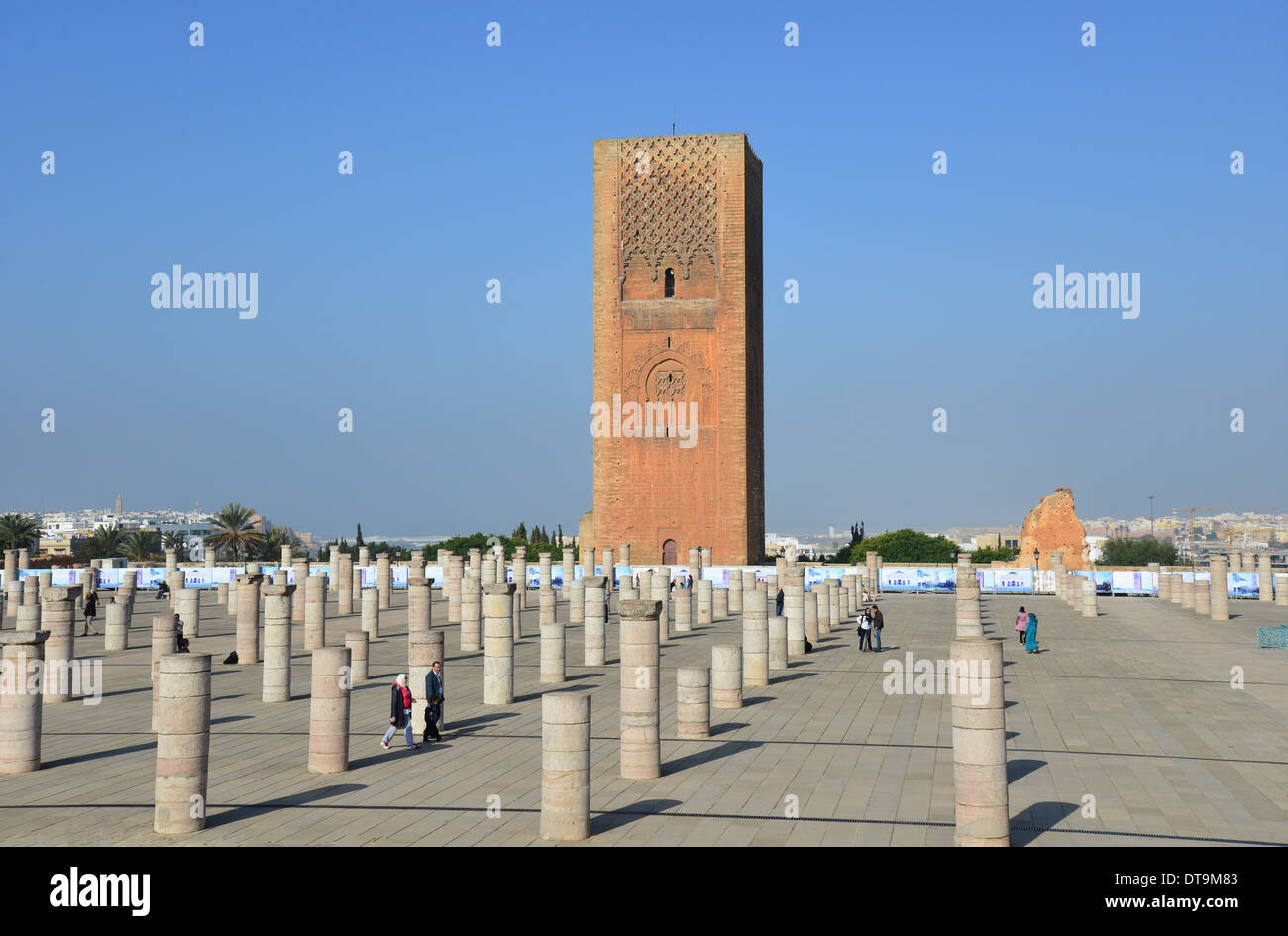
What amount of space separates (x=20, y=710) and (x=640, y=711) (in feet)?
22.4

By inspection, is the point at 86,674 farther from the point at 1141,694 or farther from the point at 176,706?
the point at 1141,694

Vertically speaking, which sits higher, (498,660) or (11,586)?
(498,660)

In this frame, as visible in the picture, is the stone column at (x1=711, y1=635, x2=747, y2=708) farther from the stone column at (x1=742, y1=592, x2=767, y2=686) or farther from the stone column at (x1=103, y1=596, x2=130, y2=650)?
the stone column at (x1=103, y1=596, x2=130, y2=650)

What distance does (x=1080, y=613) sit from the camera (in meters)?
35.7

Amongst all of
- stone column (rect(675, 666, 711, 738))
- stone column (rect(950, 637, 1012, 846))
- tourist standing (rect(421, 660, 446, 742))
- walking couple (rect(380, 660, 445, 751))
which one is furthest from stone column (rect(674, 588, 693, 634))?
stone column (rect(950, 637, 1012, 846))

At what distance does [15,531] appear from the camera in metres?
61.9

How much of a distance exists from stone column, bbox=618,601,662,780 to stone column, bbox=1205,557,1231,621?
82.6 feet

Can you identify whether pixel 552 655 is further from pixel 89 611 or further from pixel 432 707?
pixel 89 611

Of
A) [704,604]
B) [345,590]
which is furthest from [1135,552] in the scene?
[345,590]

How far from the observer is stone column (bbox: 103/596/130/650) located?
89.1 ft
